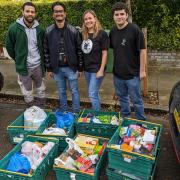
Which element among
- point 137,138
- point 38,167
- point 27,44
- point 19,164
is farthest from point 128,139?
point 27,44

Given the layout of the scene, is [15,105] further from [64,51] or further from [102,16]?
[102,16]

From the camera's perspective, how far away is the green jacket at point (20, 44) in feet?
16.1

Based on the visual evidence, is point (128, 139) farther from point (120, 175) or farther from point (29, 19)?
point (29, 19)

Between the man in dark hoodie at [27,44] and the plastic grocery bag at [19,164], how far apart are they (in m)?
1.71

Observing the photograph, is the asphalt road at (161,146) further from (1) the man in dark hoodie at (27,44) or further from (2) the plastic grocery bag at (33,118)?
(1) the man in dark hoodie at (27,44)

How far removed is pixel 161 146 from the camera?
4.59m

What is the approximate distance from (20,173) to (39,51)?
2.25 metres

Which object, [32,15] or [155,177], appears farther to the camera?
[32,15]

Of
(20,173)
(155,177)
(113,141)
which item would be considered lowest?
(155,177)

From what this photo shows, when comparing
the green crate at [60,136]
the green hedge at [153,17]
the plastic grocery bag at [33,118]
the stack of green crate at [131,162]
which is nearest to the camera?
the stack of green crate at [131,162]

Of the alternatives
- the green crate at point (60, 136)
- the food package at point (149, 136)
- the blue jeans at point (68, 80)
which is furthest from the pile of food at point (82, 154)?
the blue jeans at point (68, 80)

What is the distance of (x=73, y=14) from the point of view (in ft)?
26.0

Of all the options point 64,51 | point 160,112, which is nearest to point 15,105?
point 64,51

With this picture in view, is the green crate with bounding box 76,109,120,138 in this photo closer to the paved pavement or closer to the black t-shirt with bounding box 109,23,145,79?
the black t-shirt with bounding box 109,23,145,79
